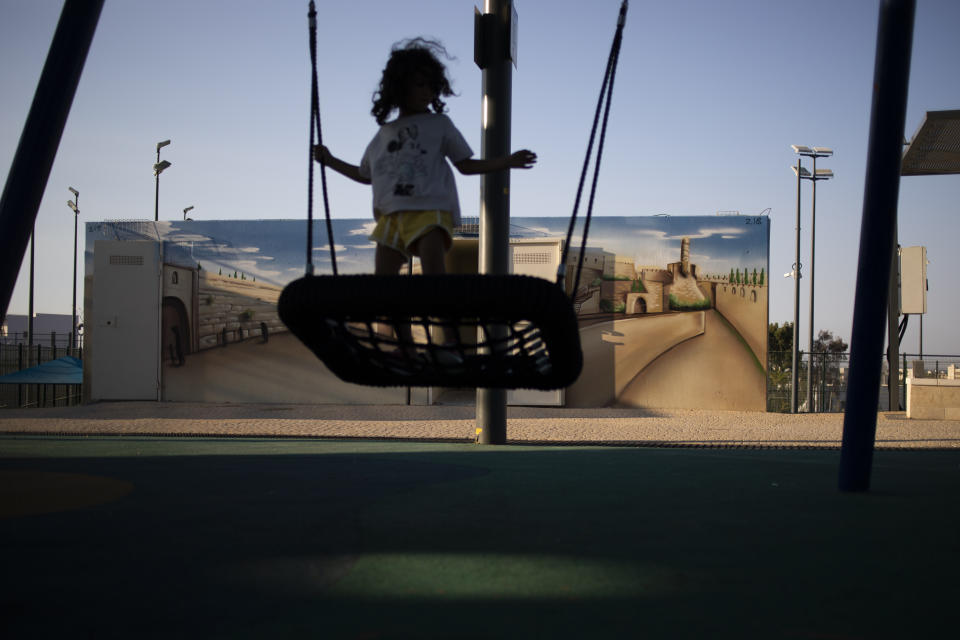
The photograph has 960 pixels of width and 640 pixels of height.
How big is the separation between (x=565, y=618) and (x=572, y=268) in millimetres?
11675

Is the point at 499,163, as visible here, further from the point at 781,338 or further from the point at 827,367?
the point at 781,338

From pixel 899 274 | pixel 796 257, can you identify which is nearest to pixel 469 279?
pixel 899 274

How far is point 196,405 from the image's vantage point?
41.1ft

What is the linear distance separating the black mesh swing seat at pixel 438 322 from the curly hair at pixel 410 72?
0.71 metres

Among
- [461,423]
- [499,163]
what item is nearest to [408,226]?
[499,163]

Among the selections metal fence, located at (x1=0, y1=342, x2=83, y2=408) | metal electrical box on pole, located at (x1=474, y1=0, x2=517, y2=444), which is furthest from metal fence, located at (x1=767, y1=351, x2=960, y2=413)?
metal fence, located at (x1=0, y1=342, x2=83, y2=408)

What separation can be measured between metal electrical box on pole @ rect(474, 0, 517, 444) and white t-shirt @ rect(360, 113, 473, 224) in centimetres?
215

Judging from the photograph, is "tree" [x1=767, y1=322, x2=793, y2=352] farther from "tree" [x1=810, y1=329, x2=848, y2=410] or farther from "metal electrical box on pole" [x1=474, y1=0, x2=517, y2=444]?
"metal electrical box on pole" [x1=474, y1=0, x2=517, y2=444]

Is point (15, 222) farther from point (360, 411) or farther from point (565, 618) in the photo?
point (360, 411)

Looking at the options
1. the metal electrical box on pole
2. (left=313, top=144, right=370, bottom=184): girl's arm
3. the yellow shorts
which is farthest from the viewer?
the metal electrical box on pole

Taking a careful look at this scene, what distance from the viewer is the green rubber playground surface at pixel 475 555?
110 centimetres

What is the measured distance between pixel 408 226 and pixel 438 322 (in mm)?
411

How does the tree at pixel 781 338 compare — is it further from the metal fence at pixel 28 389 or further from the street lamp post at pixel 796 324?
the metal fence at pixel 28 389

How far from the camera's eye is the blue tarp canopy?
12875mm
